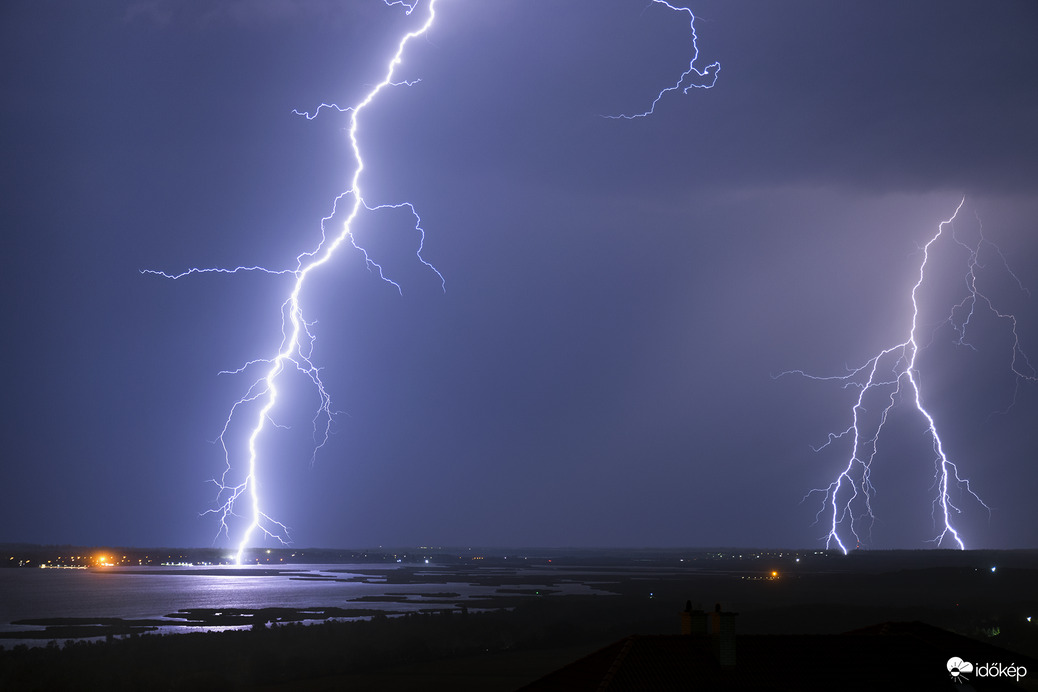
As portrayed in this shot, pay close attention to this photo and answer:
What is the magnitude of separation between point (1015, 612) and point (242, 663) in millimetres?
35695

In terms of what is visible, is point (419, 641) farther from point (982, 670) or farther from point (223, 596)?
point (223, 596)

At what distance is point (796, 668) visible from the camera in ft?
50.0

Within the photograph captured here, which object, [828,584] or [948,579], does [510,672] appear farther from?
[948,579]

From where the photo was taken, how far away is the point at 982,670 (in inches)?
608

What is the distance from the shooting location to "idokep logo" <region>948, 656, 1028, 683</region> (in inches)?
592

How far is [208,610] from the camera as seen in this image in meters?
63.5

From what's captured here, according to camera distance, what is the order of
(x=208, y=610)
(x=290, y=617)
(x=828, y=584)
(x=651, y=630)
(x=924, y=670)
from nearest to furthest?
(x=924, y=670) → (x=651, y=630) → (x=290, y=617) → (x=208, y=610) → (x=828, y=584)

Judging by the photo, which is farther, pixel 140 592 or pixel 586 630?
pixel 140 592

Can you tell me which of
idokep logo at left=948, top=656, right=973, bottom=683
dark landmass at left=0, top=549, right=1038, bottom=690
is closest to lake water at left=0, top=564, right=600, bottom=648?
dark landmass at left=0, top=549, right=1038, bottom=690

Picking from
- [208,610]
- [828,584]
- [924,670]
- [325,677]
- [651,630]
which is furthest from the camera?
[828,584]

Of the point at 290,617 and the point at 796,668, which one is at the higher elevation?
the point at 796,668

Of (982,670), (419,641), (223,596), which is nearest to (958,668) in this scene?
(982,670)

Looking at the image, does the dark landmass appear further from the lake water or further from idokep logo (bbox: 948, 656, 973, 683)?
the lake water

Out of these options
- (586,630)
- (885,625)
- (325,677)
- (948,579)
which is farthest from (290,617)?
(948,579)
